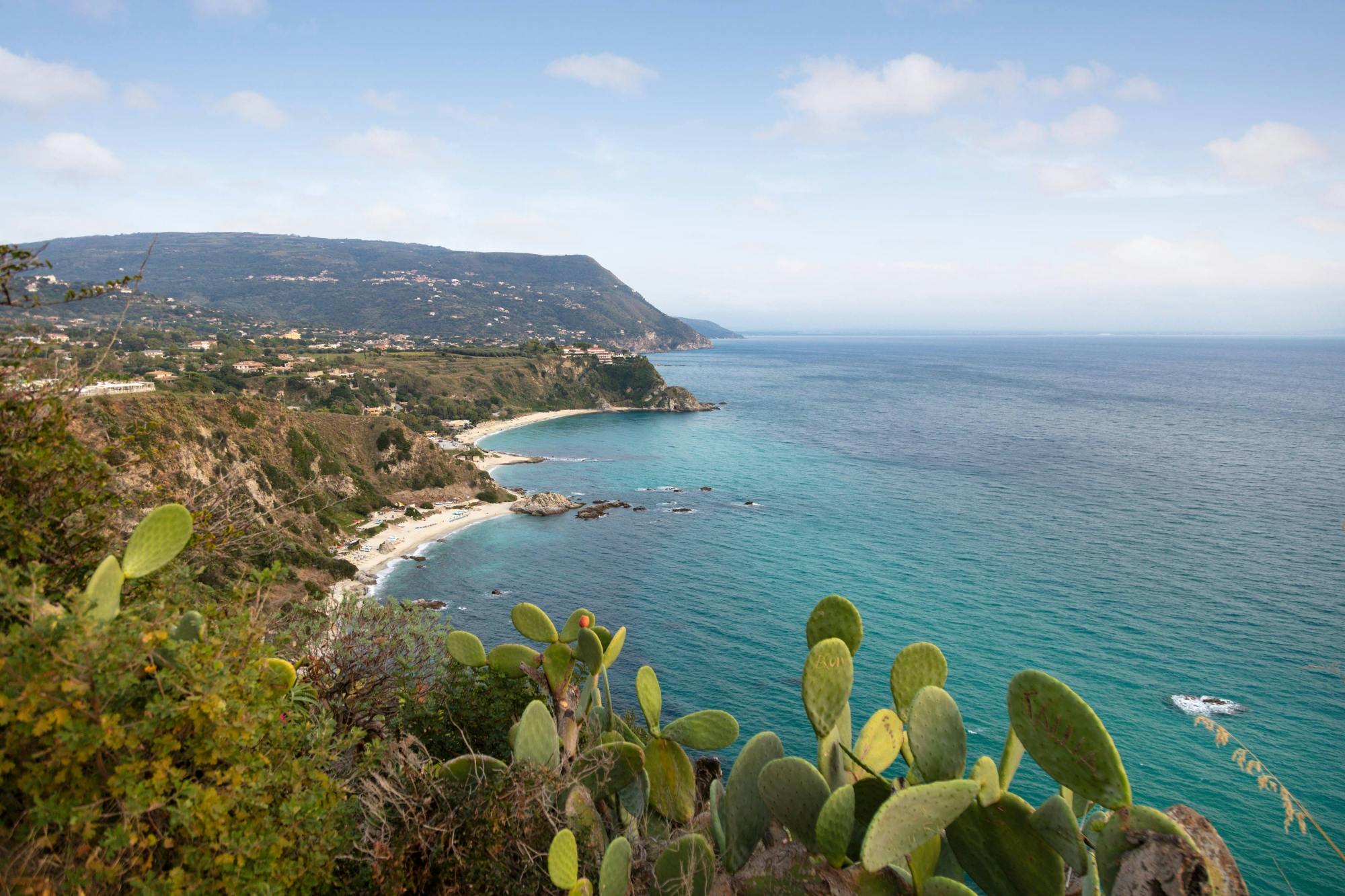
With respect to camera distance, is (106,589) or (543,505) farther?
(543,505)

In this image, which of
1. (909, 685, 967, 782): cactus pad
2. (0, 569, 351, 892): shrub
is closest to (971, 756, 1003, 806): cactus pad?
(909, 685, 967, 782): cactus pad

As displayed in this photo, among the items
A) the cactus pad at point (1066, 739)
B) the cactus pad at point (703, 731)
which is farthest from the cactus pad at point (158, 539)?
the cactus pad at point (1066, 739)

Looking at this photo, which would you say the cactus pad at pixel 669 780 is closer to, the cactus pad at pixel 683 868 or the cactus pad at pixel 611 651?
the cactus pad at pixel 611 651

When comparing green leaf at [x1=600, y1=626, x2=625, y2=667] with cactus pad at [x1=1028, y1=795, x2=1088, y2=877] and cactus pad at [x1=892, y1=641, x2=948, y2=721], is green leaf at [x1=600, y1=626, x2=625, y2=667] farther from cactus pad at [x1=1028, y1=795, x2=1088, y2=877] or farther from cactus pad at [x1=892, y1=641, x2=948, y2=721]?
cactus pad at [x1=1028, y1=795, x2=1088, y2=877]

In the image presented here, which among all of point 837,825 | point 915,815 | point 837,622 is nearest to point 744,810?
point 837,825

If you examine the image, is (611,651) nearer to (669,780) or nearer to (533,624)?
(533,624)

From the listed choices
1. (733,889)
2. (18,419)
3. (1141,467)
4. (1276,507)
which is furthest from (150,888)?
(1141,467)
